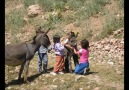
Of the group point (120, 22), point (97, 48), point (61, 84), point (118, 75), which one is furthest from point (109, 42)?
point (61, 84)

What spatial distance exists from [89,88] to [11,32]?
820 centimetres

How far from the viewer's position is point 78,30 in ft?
Answer: 46.1

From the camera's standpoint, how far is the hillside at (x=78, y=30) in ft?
28.4

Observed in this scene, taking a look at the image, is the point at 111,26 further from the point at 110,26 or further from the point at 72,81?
the point at 72,81

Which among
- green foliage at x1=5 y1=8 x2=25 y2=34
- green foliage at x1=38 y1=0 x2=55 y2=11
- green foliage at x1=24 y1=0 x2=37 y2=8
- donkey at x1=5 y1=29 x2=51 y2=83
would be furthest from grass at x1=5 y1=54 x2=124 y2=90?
green foliage at x1=24 y1=0 x2=37 y2=8

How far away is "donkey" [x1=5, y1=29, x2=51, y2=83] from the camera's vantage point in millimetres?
8812

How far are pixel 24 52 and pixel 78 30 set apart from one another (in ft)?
17.7

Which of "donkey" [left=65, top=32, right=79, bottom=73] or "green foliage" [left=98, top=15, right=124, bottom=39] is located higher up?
"green foliage" [left=98, top=15, right=124, bottom=39]

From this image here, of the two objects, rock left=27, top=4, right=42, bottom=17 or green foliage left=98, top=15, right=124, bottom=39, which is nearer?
green foliage left=98, top=15, right=124, bottom=39

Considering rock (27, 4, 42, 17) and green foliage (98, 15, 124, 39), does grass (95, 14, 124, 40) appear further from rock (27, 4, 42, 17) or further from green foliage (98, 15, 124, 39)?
rock (27, 4, 42, 17)

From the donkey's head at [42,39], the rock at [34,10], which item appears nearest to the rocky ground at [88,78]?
the donkey's head at [42,39]

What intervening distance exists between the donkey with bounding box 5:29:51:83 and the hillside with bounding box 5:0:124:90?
0.54 m

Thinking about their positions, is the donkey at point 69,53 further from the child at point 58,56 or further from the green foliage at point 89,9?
the green foliage at point 89,9

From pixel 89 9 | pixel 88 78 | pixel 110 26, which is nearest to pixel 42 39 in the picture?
pixel 88 78
